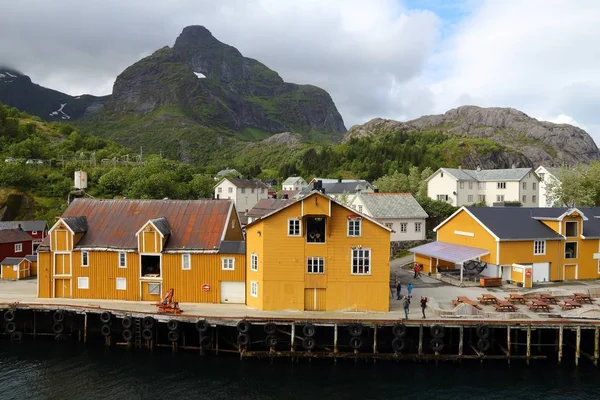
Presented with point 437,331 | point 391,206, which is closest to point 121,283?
point 437,331

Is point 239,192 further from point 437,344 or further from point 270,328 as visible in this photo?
point 437,344

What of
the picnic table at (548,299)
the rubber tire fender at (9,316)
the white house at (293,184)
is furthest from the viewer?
the white house at (293,184)

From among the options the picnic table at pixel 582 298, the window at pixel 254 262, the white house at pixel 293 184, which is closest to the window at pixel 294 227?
the window at pixel 254 262

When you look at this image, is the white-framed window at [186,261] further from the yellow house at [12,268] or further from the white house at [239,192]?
the white house at [239,192]

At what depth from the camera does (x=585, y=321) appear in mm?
28047

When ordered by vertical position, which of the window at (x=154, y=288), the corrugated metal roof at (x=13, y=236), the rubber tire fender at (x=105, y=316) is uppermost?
the corrugated metal roof at (x=13, y=236)

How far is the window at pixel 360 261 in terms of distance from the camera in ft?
100

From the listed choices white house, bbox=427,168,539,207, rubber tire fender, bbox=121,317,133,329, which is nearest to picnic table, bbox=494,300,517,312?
rubber tire fender, bbox=121,317,133,329

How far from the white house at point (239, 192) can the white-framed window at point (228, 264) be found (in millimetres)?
51038

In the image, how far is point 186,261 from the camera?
1294 inches

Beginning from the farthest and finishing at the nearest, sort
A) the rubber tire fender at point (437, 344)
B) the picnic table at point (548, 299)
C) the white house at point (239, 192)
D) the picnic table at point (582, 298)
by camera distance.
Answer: the white house at point (239, 192) < the picnic table at point (582, 298) < the picnic table at point (548, 299) < the rubber tire fender at point (437, 344)

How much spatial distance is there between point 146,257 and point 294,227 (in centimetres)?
1180

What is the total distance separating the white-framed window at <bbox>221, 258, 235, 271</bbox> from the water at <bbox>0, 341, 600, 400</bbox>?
6.10 metres

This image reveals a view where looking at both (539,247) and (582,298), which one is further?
(539,247)
